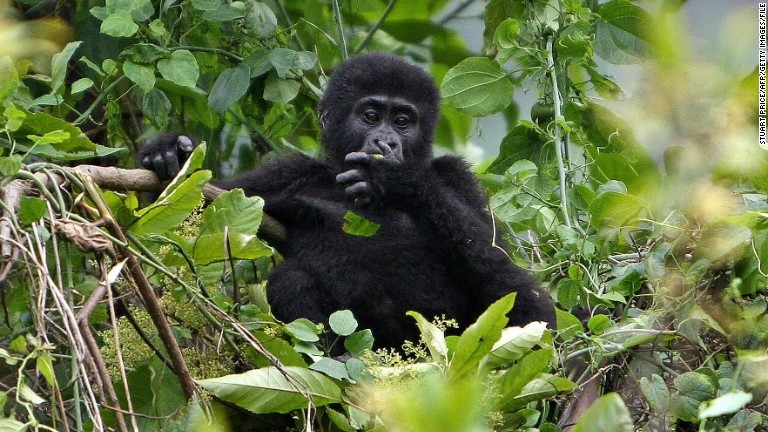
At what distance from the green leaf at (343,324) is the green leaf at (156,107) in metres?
1.57

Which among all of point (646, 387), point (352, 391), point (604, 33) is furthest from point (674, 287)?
point (604, 33)

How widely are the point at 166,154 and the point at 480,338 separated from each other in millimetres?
1378

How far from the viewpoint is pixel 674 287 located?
2586 mm

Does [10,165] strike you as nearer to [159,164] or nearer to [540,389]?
[159,164]


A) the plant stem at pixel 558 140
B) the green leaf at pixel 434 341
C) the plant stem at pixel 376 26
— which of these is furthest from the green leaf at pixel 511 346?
the plant stem at pixel 376 26

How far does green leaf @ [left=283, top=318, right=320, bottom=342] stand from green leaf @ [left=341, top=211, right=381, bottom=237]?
79 centimetres

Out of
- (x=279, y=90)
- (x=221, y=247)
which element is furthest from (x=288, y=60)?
(x=221, y=247)

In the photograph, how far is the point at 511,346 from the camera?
2148mm

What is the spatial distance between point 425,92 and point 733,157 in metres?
2.38

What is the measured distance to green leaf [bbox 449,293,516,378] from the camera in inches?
75.1

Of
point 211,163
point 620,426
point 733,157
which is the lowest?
point 211,163

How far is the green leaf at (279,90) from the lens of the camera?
384 centimetres

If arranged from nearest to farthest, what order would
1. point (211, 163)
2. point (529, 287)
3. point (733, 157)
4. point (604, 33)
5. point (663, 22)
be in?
1. point (663, 22)
2. point (733, 157)
3. point (529, 287)
4. point (604, 33)
5. point (211, 163)

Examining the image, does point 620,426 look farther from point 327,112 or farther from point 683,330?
point 327,112
